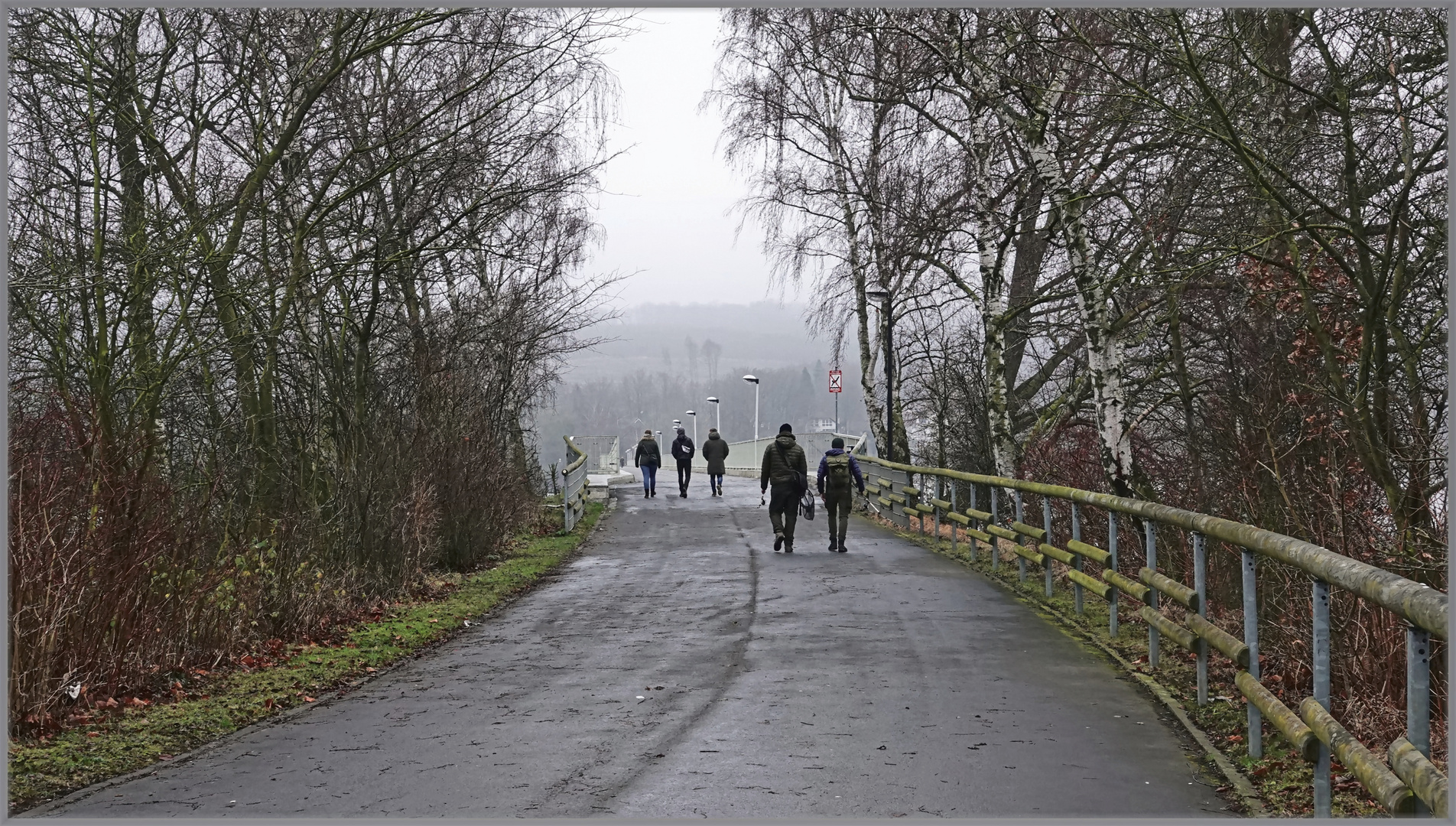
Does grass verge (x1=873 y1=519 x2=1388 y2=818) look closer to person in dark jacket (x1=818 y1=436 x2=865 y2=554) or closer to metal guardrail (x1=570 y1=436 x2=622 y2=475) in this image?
person in dark jacket (x1=818 y1=436 x2=865 y2=554)

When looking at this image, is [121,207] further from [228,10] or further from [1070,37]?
[1070,37]

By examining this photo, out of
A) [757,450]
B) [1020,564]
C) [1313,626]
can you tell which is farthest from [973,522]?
[757,450]

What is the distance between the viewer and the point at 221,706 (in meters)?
8.31

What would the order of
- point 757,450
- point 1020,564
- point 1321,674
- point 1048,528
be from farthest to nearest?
point 757,450, point 1020,564, point 1048,528, point 1321,674

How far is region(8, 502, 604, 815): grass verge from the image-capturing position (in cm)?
659

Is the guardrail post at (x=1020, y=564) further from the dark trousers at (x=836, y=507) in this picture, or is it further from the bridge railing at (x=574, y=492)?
the bridge railing at (x=574, y=492)

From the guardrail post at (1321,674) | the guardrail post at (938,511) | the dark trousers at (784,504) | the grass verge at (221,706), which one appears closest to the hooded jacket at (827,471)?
the dark trousers at (784,504)

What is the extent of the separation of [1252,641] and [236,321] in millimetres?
9058

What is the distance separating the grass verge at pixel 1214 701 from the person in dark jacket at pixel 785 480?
4.73m

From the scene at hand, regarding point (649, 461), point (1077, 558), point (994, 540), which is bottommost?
point (994, 540)

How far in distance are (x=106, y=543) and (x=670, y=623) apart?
190 inches

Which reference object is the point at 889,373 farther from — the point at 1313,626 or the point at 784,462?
the point at 1313,626

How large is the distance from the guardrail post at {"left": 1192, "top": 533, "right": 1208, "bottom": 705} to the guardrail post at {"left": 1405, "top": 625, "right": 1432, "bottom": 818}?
3.24 m

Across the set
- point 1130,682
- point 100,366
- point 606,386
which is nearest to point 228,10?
point 100,366
